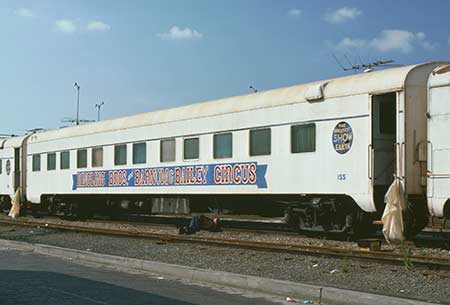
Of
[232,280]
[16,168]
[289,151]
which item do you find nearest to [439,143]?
[289,151]

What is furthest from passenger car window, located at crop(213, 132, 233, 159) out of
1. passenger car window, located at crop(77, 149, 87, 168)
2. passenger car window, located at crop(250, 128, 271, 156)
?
passenger car window, located at crop(77, 149, 87, 168)

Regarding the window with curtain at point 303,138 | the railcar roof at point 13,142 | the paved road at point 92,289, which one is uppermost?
the railcar roof at point 13,142

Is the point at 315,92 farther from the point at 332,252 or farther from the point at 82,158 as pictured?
the point at 82,158

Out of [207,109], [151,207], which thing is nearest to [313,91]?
[207,109]

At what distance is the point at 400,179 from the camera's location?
12695 mm

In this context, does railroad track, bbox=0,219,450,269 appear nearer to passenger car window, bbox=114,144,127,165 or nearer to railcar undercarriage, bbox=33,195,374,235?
railcar undercarriage, bbox=33,195,374,235

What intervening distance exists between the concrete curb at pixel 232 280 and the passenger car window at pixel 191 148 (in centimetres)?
576

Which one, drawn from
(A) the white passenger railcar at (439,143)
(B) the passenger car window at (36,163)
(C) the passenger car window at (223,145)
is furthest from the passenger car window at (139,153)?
(A) the white passenger railcar at (439,143)

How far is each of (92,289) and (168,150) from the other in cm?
1063

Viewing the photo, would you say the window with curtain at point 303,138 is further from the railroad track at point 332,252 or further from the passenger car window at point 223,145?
the railroad track at point 332,252

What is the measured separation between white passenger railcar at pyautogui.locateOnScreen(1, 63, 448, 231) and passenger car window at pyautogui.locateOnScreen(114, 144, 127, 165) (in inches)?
2.6

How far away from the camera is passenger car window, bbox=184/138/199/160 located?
1825cm

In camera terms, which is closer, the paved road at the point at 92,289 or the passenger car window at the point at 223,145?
the paved road at the point at 92,289

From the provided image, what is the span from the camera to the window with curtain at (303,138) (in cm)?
1476
